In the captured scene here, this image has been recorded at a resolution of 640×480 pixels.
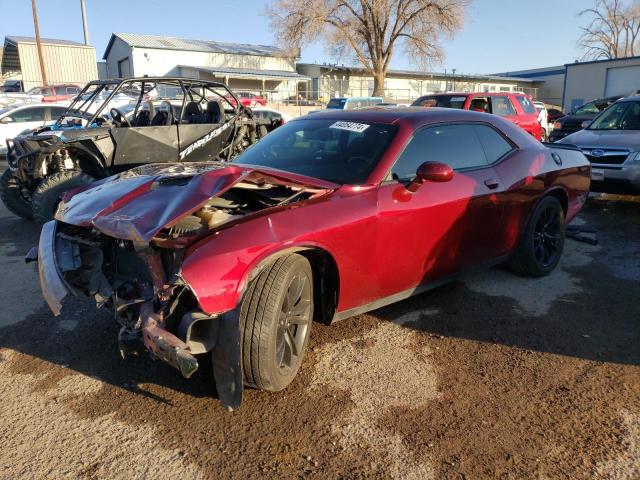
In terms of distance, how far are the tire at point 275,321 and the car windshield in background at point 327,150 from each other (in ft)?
2.72

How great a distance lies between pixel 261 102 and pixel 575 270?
69.7 ft

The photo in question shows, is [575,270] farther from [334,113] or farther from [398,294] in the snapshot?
[334,113]

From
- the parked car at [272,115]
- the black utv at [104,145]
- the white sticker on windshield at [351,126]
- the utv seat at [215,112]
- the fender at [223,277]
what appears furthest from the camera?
the parked car at [272,115]

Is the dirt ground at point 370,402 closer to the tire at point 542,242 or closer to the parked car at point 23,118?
the tire at point 542,242

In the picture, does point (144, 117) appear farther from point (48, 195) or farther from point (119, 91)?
point (48, 195)

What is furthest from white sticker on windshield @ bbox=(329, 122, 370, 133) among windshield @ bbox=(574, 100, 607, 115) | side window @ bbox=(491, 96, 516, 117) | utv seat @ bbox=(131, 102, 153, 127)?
windshield @ bbox=(574, 100, 607, 115)

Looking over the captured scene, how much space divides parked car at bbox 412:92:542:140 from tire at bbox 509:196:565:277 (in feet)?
24.2

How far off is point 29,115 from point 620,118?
14.1 metres

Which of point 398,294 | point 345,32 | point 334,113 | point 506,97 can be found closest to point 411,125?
point 334,113

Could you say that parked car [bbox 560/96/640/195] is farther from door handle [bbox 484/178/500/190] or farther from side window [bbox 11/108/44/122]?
side window [bbox 11/108/44/122]

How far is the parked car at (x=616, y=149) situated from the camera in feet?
23.0

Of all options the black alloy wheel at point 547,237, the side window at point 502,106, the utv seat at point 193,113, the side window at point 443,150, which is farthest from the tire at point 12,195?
the side window at point 502,106

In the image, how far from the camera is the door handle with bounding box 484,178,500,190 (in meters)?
4.02

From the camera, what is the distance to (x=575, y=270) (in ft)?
16.6
